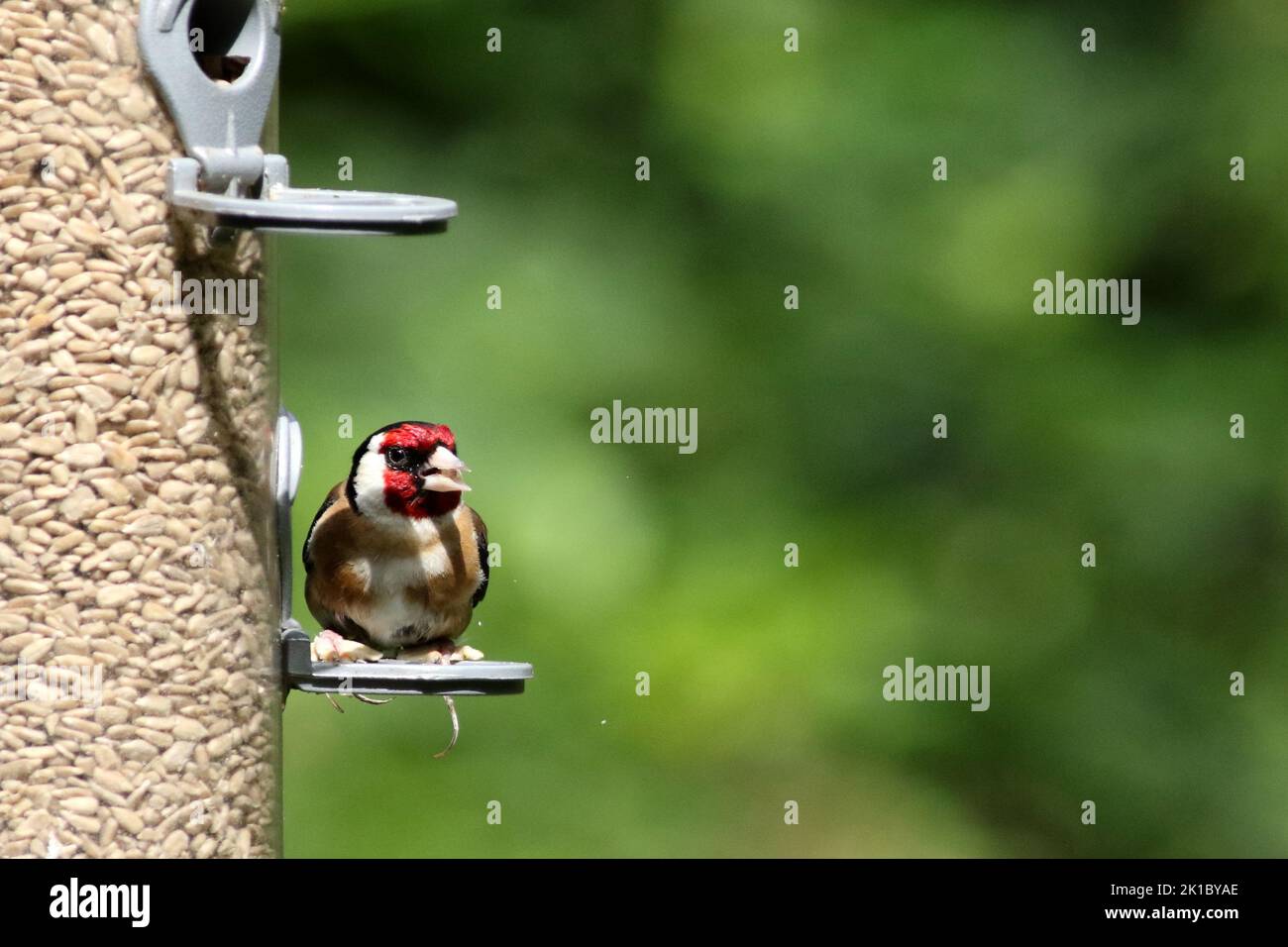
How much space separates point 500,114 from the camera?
6211 millimetres

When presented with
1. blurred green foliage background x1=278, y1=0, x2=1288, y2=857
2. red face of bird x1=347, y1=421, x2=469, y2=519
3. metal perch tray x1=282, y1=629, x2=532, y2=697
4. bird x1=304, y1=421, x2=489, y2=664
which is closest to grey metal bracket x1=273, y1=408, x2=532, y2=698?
metal perch tray x1=282, y1=629, x2=532, y2=697

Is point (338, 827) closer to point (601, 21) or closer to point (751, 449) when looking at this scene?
point (751, 449)

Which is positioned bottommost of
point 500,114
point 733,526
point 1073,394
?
point 733,526

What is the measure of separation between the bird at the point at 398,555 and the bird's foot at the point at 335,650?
0.02m

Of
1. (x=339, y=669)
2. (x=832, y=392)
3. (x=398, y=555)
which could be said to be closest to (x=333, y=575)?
(x=398, y=555)

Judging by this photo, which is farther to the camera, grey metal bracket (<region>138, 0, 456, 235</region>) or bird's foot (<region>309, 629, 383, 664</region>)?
bird's foot (<region>309, 629, 383, 664</region>)

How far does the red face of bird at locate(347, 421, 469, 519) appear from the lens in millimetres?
3891

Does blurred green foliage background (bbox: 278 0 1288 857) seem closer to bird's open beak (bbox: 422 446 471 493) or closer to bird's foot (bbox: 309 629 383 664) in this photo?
bird's open beak (bbox: 422 446 471 493)

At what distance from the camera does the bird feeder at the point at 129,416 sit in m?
3.09

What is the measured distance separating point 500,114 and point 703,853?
240 cm

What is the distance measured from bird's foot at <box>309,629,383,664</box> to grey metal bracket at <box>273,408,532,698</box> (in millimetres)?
31

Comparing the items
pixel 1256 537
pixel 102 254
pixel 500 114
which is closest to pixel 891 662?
pixel 1256 537

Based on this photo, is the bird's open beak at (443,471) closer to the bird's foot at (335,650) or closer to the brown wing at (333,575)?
the brown wing at (333,575)

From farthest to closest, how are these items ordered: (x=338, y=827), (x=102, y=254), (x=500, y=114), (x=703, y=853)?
(x=500, y=114)
(x=703, y=853)
(x=338, y=827)
(x=102, y=254)
